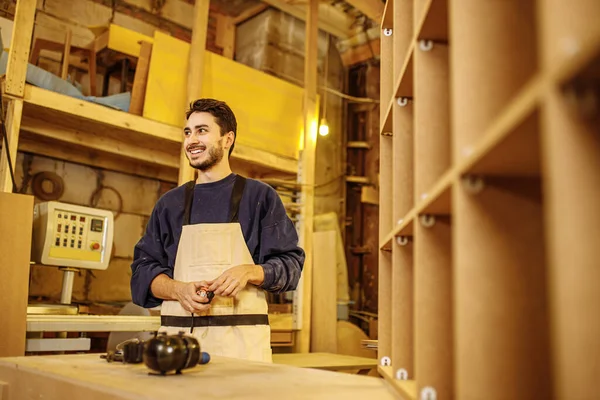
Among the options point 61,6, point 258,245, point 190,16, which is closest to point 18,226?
point 258,245

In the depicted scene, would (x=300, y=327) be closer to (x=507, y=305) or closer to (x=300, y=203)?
(x=300, y=203)

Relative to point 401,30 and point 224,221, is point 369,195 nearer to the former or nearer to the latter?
point 224,221

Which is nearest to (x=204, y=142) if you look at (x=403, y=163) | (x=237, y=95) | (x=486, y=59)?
(x=403, y=163)

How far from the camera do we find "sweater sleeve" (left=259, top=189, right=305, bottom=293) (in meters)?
2.20

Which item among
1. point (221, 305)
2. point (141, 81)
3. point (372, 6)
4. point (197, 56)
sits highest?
point (372, 6)

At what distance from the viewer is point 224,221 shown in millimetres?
2303

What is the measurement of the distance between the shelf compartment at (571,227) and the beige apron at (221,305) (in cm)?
180

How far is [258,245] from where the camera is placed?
2.32 m

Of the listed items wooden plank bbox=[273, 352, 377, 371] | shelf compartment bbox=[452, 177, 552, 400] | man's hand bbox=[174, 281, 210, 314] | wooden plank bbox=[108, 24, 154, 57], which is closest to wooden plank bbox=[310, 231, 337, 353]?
wooden plank bbox=[273, 352, 377, 371]

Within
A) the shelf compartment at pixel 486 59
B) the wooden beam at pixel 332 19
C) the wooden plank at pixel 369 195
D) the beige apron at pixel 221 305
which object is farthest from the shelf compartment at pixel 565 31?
the wooden beam at pixel 332 19

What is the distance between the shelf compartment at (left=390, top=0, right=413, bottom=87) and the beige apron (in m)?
1.09

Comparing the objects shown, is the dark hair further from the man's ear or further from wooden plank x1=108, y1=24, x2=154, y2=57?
wooden plank x1=108, y1=24, x2=154, y2=57

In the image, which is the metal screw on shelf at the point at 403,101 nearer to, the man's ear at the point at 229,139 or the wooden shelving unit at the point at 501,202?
the wooden shelving unit at the point at 501,202

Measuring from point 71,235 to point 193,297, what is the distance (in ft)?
4.94
